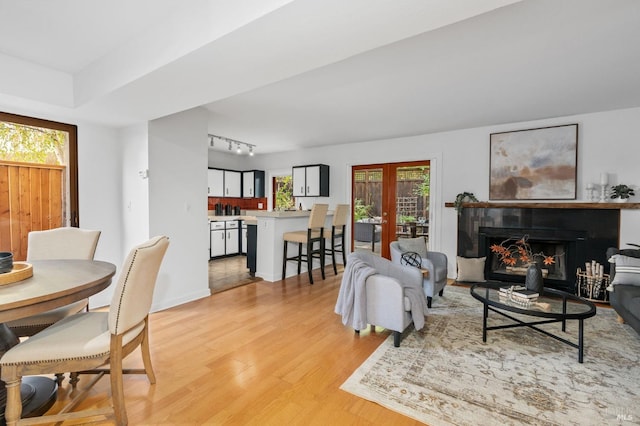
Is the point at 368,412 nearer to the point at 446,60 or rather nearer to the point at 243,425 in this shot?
the point at 243,425

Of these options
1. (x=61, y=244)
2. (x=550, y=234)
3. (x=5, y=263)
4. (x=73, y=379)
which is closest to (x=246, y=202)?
(x=61, y=244)

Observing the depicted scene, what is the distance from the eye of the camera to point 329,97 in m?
3.52

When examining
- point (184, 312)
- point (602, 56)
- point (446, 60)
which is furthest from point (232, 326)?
point (602, 56)

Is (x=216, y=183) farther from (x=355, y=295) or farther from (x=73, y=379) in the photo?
(x=73, y=379)

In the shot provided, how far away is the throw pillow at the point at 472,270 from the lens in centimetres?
472

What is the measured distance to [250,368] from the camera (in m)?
2.32

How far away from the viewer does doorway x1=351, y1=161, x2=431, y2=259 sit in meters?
5.51

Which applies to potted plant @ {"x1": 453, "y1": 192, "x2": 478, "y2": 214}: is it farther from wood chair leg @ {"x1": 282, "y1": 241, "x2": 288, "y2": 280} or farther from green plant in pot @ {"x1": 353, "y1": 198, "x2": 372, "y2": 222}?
wood chair leg @ {"x1": 282, "y1": 241, "x2": 288, "y2": 280}

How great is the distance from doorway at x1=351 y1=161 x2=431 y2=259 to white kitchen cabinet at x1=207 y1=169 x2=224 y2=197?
2.98 meters

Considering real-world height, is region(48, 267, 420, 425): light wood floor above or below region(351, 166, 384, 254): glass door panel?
below

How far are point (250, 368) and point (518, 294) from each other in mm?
2329

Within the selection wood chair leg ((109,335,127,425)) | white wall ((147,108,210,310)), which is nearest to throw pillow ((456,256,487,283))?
white wall ((147,108,210,310))

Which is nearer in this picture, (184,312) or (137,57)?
(137,57)

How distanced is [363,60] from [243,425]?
2.71m
